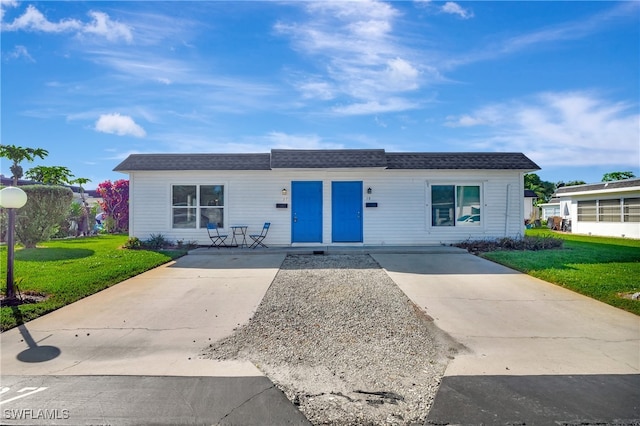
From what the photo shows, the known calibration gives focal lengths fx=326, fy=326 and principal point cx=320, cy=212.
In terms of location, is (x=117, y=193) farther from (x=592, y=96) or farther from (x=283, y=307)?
(x=592, y=96)

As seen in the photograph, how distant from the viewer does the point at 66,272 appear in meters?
7.52

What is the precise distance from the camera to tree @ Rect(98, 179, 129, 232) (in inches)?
762

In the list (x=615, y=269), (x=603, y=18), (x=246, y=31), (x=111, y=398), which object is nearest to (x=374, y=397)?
(x=111, y=398)

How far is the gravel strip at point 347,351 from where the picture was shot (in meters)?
2.62

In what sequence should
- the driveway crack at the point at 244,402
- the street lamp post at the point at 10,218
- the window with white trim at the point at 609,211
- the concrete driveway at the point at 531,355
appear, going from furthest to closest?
the window with white trim at the point at 609,211
the street lamp post at the point at 10,218
the concrete driveway at the point at 531,355
the driveway crack at the point at 244,402

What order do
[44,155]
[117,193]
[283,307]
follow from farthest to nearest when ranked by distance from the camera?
[117,193], [44,155], [283,307]

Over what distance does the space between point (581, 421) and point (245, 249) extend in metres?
9.81

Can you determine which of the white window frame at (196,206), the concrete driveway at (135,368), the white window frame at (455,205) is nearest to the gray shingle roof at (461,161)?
the white window frame at (455,205)

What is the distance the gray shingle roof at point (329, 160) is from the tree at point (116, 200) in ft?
29.1

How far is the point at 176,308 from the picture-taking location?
528 cm

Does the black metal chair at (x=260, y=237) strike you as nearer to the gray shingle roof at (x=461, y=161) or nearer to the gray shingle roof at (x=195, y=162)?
the gray shingle roof at (x=195, y=162)

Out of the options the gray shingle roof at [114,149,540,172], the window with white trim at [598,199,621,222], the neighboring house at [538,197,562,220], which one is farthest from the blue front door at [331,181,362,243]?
the neighboring house at [538,197,562,220]

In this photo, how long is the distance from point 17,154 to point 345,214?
52.9 ft

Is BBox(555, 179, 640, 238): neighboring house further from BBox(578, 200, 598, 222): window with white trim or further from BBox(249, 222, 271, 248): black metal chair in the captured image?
BBox(249, 222, 271, 248): black metal chair
